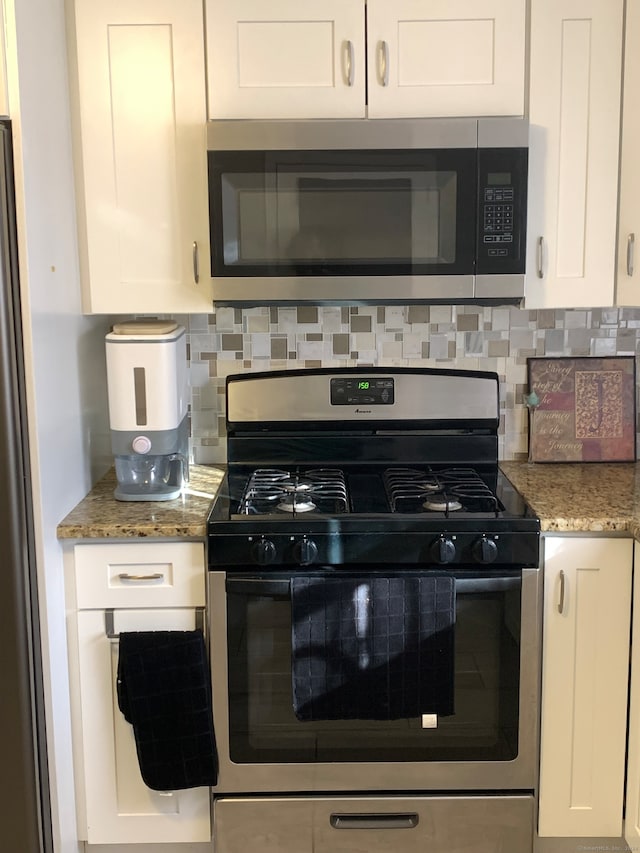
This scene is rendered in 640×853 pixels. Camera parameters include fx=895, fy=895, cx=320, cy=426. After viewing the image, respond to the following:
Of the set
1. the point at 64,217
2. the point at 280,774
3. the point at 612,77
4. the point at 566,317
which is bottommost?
the point at 280,774

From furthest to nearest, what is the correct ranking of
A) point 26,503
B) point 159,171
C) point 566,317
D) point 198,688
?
point 566,317, point 159,171, point 198,688, point 26,503

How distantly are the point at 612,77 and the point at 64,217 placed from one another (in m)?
1.37

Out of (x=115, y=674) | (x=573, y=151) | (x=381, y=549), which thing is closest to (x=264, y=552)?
(x=381, y=549)

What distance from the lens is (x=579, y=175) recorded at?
223cm

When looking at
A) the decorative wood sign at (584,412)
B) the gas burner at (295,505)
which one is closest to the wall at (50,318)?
the gas burner at (295,505)

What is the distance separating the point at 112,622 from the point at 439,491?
2.84 feet

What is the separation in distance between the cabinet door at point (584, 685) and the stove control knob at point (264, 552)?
64 cm

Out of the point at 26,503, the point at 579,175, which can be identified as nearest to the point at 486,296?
the point at 579,175

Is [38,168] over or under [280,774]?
over

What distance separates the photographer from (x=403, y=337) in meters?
2.59

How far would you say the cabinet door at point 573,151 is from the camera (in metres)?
2.16

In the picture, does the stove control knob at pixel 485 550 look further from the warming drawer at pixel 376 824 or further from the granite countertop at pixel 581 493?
the warming drawer at pixel 376 824

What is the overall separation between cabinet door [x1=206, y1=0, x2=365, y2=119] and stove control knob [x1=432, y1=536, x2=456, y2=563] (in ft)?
3.45

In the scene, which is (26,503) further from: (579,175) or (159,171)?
(579,175)
